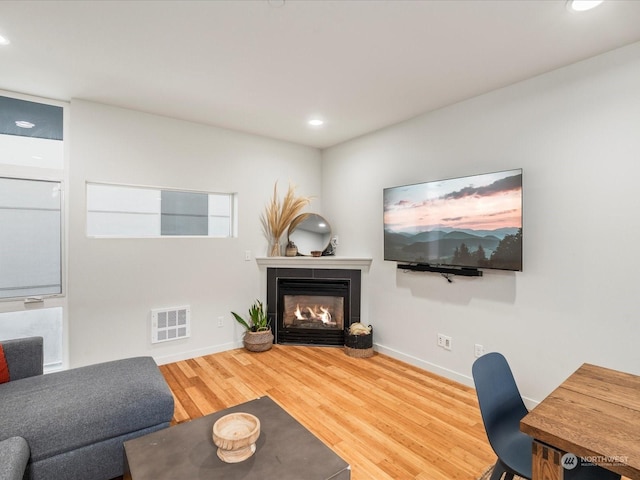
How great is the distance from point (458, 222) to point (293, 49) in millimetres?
1905

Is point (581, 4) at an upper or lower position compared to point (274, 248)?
upper

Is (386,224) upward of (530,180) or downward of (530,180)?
downward

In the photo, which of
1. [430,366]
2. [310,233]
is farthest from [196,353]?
[430,366]

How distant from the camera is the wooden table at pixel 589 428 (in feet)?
3.09

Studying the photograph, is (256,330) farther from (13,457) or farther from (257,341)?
(13,457)

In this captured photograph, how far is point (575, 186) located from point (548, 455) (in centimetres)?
199

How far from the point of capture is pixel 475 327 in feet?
9.62

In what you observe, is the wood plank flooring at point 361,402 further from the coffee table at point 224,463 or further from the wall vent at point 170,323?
the coffee table at point 224,463

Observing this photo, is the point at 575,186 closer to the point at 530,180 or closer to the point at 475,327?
the point at 530,180

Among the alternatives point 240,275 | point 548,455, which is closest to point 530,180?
point 548,455

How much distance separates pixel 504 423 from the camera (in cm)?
154

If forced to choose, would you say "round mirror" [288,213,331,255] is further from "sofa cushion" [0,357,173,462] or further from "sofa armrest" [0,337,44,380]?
"sofa armrest" [0,337,44,380]

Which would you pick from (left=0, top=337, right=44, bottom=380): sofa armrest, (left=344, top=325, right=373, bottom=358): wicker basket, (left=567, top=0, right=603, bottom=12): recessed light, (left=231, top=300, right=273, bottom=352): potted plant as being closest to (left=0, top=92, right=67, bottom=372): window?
(left=0, top=337, right=44, bottom=380): sofa armrest

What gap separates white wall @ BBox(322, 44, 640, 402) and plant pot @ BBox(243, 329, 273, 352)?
154cm
